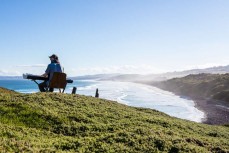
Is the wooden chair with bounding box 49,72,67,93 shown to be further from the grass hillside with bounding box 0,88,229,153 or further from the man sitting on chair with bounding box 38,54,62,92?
the grass hillside with bounding box 0,88,229,153

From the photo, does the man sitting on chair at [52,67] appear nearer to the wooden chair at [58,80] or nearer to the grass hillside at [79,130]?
the wooden chair at [58,80]

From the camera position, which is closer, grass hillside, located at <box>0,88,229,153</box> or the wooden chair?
grass hillside, located at <box>0,88,229,153</box>

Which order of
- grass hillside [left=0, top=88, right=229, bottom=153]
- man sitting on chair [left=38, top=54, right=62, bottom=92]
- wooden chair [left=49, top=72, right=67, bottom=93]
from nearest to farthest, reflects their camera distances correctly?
grass hillside [left=0, top=88, right=229, bottom=153]
wooden chair [left=49, top=72, right=67, bottom=93]
man sitting on chair [left=38, top=54, right=62, bottom=92]

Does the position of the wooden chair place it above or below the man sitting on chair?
below

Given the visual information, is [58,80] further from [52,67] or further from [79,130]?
[79,130]

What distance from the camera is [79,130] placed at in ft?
49.5

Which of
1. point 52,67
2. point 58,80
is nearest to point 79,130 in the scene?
point 58,80

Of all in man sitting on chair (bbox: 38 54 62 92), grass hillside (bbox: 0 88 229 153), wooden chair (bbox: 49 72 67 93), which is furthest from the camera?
man sitting on chair (bbox: 38 54 62 92)

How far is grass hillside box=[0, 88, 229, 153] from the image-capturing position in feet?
39.8

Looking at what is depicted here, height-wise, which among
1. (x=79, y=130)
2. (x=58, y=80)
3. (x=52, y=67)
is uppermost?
(x=52, y=67)

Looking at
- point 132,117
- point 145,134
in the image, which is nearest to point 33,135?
point 145,134

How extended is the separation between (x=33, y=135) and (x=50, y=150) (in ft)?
8.21

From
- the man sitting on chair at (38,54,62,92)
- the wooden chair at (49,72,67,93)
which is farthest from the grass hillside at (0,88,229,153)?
the man sitting on chair at (38,54,62,92)

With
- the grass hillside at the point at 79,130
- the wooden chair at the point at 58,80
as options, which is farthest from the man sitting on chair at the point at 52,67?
the grass hillside at the point at 79,130
